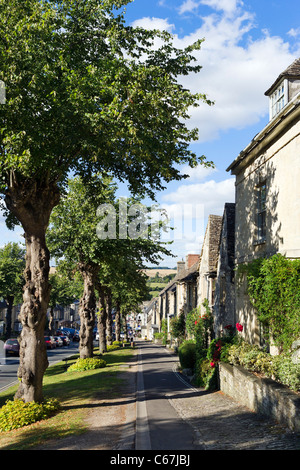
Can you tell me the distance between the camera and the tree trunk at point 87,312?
24203 mm

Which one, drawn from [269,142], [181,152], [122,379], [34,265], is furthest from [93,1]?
[122,379]

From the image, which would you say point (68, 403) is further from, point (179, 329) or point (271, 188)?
point (179, 329)

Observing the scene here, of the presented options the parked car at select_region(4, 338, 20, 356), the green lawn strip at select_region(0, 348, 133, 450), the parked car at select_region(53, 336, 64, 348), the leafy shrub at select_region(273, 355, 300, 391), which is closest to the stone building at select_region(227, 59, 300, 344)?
the leafy shrub at select_region(273, 355, 300, 391)

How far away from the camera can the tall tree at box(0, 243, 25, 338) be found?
4772 cm

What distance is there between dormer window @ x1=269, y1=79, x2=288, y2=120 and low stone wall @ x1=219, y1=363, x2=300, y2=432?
8.94m

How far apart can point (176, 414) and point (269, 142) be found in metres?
8.89

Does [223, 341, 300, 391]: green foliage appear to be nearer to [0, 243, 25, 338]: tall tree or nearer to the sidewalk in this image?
the sidewalk

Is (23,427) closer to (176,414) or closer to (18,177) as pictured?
(176,414)

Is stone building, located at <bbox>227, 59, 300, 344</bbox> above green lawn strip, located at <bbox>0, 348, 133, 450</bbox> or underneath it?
above

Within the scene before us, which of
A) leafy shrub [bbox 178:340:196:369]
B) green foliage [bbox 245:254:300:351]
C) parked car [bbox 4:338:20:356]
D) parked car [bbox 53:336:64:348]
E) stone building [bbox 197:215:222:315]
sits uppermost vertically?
stone building [bbox 197:215:222:315]

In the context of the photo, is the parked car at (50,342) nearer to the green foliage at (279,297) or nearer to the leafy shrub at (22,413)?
the leafy shrub at (22,413)

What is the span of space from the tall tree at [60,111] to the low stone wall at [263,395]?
18.4 feet

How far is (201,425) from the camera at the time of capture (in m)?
9.77

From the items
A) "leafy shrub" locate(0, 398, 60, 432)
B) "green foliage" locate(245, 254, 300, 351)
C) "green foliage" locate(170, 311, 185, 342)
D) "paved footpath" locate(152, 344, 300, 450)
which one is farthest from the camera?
"green foliage" locate(170, 311, 185, 342)
